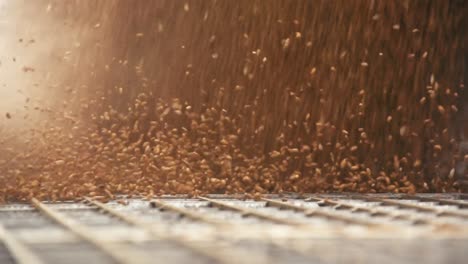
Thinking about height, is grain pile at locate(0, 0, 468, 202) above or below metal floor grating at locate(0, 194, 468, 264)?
above

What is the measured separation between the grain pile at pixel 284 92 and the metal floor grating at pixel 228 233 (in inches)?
34.6

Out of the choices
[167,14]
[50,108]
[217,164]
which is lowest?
[217,164]

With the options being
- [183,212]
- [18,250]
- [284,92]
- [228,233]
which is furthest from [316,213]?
[284,92]

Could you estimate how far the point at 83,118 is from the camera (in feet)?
14.6

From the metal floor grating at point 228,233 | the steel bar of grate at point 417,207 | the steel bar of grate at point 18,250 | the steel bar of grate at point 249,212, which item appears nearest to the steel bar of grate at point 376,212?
the metal floor grating at point 228,233

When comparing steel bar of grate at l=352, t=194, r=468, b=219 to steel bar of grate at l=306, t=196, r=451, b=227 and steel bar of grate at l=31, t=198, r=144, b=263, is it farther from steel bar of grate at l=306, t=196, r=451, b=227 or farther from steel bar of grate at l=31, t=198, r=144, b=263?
steel bar of grate at l=31, t=198, r=144, b=263

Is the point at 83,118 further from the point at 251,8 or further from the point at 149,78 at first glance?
the point at 251,8

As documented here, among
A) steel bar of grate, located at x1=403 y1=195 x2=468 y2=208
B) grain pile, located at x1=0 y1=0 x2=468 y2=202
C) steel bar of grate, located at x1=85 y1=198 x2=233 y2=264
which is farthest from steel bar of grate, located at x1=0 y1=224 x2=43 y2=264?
grain pile, located at x1=0 y1=0 x2=468 y2=202

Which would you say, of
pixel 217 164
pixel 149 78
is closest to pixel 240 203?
pixel 217 164

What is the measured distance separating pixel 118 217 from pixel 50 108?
59.5 inches

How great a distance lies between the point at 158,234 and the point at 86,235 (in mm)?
199

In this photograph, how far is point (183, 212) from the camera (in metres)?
3.12

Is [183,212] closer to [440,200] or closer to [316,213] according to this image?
[316,213]

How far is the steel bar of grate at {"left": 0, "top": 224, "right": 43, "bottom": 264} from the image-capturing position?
6.31 feet
